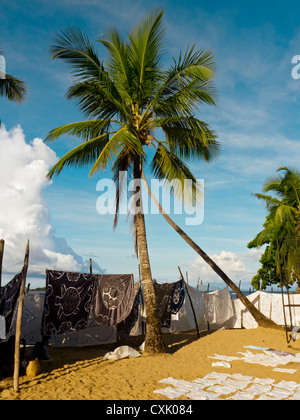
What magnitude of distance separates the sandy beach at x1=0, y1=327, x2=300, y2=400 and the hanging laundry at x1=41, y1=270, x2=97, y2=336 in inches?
35.2

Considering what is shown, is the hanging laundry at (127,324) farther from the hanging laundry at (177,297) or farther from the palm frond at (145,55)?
the palm frond at (145,55)

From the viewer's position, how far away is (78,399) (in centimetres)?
609

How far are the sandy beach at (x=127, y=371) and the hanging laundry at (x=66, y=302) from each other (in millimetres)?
895

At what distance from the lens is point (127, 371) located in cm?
825

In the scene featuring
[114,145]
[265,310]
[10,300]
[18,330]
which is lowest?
[265,310]

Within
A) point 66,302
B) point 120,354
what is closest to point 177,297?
point 120,354

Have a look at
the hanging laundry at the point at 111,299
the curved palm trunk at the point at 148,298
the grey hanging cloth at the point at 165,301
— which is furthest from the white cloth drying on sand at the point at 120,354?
the grey hanging cloth at the point at 165,301

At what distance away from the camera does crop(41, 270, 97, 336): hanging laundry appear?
29.4 ft

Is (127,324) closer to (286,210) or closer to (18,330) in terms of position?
(18,330)

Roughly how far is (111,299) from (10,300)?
11.4 ft

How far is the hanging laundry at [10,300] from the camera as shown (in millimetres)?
7644

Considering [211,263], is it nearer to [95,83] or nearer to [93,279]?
[93,279]
